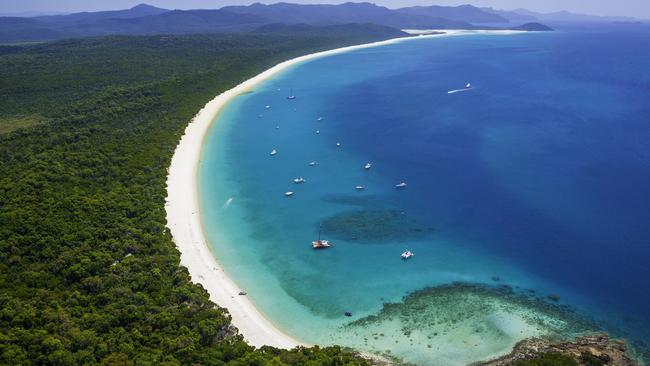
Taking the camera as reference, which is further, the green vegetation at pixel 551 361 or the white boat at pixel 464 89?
the white boat at pixel 464 89

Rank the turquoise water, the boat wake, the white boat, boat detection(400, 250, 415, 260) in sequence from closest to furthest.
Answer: the turquoise water → boat detection(400, 250, 415, 260) → the boat wake → the white boat

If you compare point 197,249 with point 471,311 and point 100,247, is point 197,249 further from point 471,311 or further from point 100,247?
point 471,311

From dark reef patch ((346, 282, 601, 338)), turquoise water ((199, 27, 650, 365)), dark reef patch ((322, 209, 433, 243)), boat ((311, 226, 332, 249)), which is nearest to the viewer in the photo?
dark reef patch ((346, 282, 601, 338))

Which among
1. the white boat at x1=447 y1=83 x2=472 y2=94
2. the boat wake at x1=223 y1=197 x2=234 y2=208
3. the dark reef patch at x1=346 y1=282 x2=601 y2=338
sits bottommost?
the dark reef patch at x1=346 y1=282 x2=601 y2=338

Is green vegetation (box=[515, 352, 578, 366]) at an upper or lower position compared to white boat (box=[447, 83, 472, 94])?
lower

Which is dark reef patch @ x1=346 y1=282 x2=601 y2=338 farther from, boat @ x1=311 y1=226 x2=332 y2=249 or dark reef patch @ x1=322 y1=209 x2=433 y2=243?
boat @ x1=311 y1=226 x2=332 y2=249

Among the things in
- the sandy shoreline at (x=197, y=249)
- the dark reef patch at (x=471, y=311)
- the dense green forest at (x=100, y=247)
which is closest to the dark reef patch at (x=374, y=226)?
the dark reef patch at (x=471, y=311)

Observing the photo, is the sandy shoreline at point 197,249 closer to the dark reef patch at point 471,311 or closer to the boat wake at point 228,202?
the boat wake at point 228,202

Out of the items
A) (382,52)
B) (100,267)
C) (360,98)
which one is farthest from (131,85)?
(382,52)

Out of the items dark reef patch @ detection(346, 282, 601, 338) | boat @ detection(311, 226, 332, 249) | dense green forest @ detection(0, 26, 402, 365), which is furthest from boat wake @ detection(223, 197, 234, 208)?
dark reef patch @ detection(346, 282, 601, 338)
